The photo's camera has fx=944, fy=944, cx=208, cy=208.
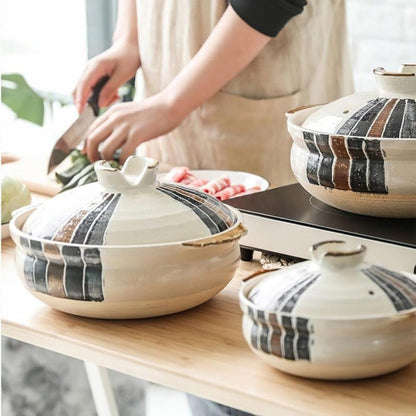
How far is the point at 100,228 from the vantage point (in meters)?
0.94

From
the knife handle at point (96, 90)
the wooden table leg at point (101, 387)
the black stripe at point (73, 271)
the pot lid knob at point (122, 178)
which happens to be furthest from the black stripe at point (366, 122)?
the knife handle at point (96, 90)

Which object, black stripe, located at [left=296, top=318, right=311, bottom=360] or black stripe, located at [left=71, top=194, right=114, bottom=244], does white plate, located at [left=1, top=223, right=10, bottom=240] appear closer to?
black stripe, located at [left=71, top=194, right=114, bottom=244]

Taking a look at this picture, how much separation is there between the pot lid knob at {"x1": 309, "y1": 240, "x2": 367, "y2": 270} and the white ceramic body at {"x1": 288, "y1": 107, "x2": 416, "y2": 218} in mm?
217

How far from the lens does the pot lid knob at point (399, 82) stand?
3.44ft

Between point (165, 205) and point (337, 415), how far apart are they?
0.98 feet

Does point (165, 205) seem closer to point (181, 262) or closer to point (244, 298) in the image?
point (181, 262)

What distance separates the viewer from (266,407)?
0.81 metres

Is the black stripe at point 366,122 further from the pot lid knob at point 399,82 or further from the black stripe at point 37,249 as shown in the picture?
the black stripe at point 37,249

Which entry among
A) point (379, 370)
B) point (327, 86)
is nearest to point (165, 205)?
point (379, 370)

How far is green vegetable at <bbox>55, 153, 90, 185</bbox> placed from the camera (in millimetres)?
1688

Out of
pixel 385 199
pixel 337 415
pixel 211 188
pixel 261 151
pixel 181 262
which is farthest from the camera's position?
pixel 261 151

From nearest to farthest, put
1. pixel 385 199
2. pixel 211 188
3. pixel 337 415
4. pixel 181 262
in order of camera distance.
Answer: pixel 337 415 → pixel 181 262 → pixel 385 199 → pixel 211 188

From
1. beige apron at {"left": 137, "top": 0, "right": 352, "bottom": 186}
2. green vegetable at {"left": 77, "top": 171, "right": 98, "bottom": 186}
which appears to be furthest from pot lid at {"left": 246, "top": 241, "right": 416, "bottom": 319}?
beige apron at {"left": 137, "top": 0, "right": 352, "bottom": 186}

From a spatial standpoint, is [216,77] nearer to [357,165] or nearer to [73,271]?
[357,165]
